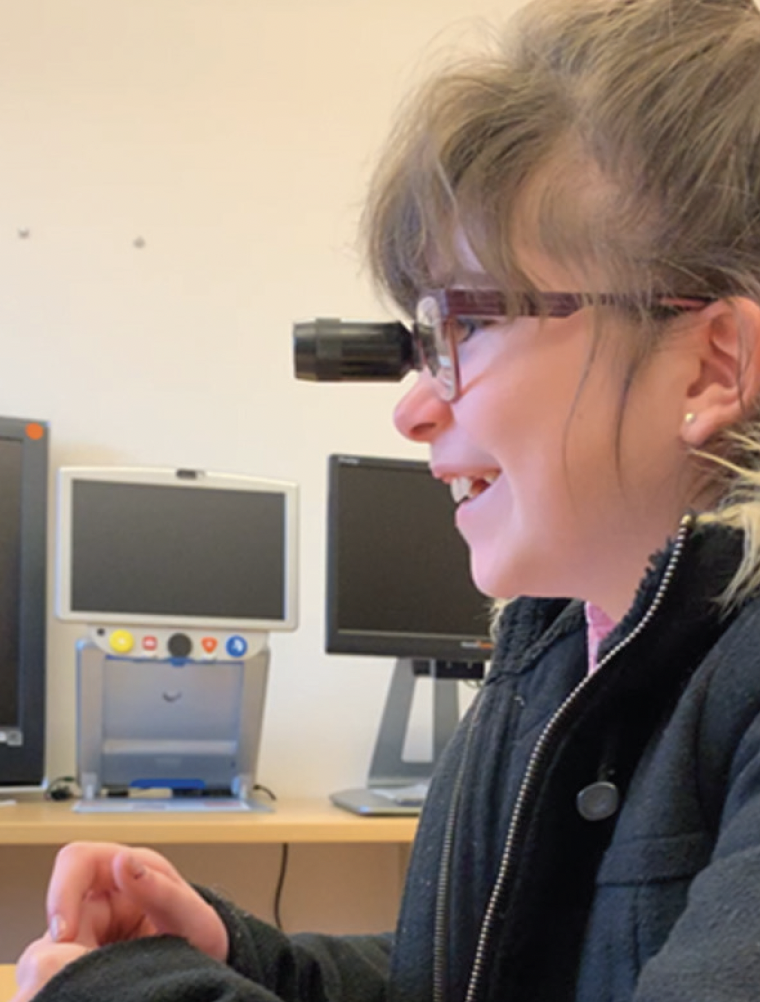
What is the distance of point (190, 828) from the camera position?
60.3 inches

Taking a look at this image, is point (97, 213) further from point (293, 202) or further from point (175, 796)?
point (175, 796)

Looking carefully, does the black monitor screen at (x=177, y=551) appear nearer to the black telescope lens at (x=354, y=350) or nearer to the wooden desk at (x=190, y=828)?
the wooden desk at (x=190, y=828)

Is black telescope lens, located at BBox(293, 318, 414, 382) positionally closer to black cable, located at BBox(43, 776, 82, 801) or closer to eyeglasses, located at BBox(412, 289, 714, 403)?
eyeglasses, located at BBox(412, 289, 714, 403)

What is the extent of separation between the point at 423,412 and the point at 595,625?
180 millimetres

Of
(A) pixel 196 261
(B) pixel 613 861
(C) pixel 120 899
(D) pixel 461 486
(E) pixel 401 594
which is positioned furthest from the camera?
(A) pixel 196 261

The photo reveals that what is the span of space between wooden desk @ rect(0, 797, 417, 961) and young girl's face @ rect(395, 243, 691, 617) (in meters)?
0.92

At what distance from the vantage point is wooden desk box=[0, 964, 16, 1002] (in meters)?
0.85

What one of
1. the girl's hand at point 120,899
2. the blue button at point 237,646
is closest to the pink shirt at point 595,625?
the girl's hand at point 120,899

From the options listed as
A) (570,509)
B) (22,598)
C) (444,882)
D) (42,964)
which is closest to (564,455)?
(570,509)

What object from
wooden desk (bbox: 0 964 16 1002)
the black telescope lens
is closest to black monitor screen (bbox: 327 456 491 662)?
wooden desk (bbox: 0 964 16 1002)

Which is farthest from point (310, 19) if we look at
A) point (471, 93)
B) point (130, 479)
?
point (471, 93)

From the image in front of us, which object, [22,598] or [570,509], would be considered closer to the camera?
[570,509]

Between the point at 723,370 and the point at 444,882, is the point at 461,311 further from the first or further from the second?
the point at 444,882

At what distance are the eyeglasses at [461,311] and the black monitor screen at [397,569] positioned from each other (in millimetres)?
1161
